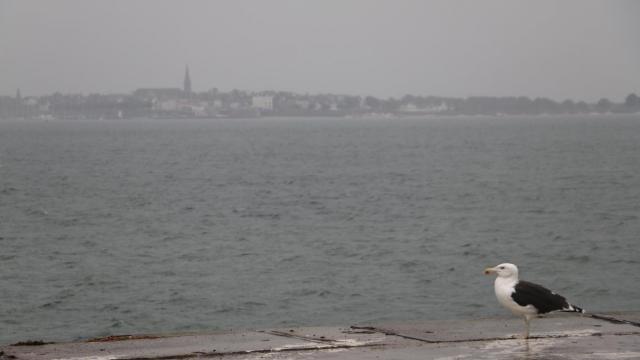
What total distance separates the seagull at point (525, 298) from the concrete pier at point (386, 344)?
219 mm

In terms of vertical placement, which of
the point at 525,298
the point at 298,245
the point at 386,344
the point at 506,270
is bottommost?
the point at 298,245

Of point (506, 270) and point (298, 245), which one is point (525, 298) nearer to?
point (506, 270)

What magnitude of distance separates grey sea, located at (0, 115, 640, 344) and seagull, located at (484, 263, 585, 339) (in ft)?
38.2

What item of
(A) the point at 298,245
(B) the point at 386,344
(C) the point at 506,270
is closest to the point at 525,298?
(C) the point at 506,270

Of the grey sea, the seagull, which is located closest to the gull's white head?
the seagull

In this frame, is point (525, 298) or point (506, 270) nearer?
point (525, 298)

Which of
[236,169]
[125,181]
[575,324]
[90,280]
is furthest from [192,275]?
[236,169]

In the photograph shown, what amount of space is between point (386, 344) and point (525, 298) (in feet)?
4.06

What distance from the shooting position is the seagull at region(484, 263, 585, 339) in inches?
387

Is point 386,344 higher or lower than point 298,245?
higher

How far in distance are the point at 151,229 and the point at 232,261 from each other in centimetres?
978

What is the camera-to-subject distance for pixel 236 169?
8475 cm

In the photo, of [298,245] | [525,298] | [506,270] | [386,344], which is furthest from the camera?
[298,245]

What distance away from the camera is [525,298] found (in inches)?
388
